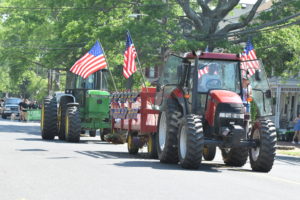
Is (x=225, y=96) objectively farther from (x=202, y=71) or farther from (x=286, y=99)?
(x=286, y=99)

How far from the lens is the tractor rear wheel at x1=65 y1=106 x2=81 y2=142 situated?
25531 millimetres

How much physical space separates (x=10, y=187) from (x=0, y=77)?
102 m

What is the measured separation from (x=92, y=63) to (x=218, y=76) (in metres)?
11.1

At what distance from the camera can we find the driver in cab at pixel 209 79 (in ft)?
53.6

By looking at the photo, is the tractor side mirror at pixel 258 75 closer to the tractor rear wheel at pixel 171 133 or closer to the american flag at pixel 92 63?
the tractor rear wheel at pixel 171 133

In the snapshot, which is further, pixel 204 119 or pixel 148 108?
pixel 148 108

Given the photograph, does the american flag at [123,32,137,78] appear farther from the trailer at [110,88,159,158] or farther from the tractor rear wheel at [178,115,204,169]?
the tractor rear wheel at [178,115,204,169]

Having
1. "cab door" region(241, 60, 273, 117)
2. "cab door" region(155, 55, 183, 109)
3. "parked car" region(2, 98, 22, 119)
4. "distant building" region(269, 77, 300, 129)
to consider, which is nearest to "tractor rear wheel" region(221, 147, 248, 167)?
"cab door" region(241, 60, 273, 117)

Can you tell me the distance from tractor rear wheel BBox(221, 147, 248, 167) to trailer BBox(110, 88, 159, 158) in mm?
1817

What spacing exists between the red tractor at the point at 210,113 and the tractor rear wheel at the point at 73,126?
330 inches

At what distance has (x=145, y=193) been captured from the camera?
34.7ft

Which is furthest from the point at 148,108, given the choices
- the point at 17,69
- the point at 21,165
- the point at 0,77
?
the point at 0,77

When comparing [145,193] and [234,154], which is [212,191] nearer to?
[145,193]

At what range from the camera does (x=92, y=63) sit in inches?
1064
